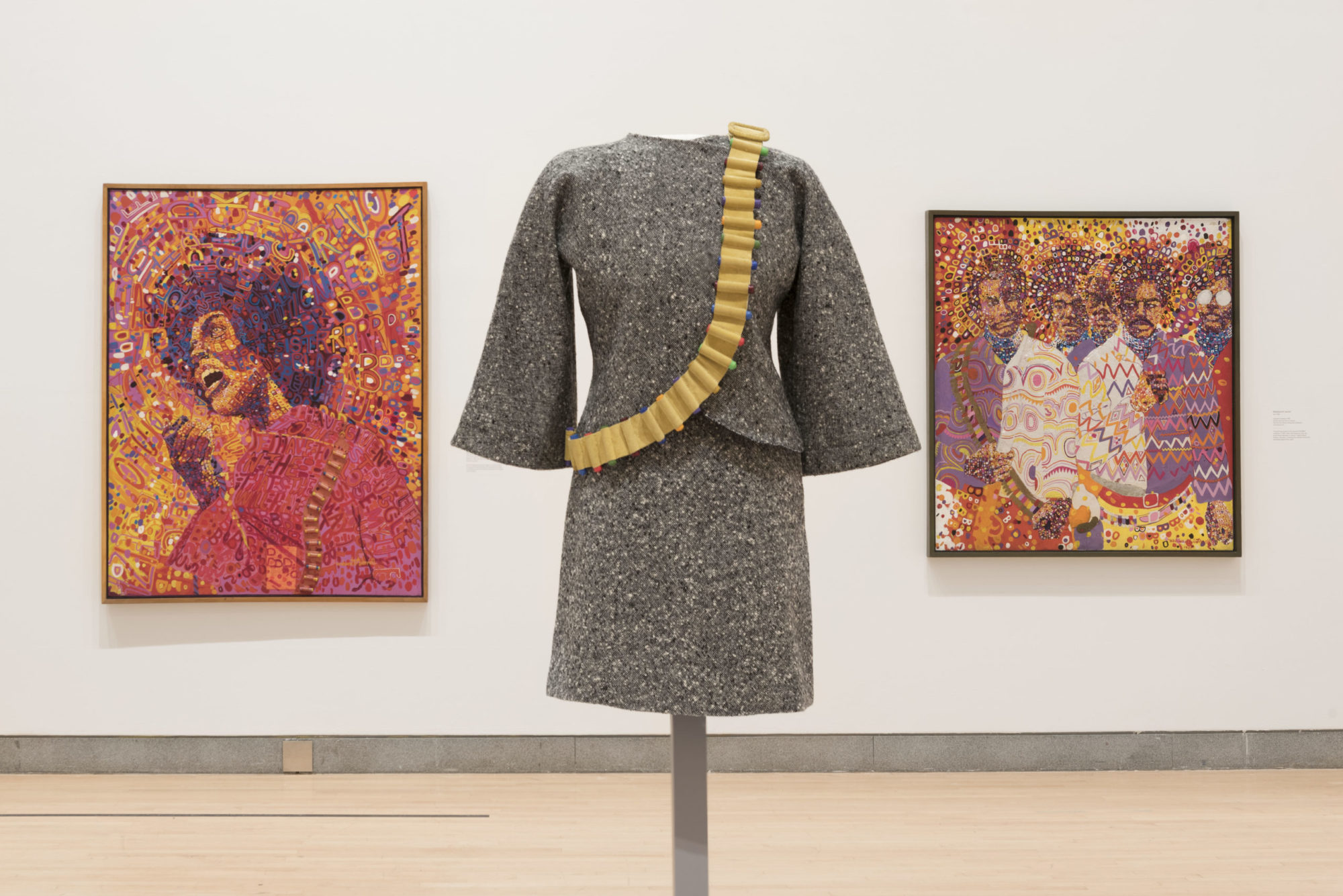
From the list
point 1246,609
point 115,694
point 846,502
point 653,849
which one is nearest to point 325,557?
point 115,694

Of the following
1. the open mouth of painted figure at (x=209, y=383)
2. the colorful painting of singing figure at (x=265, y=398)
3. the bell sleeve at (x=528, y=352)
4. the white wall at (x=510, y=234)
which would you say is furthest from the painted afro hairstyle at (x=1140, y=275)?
the open mouth of painted figure at (x=209, y=383)

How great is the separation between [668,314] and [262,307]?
2285 mm

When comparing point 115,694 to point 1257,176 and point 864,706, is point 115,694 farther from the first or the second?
point 1257,176

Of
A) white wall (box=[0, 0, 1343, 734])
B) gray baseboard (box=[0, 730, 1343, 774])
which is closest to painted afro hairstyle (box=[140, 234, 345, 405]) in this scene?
white wall (box=[0, 0, 1343, 734])

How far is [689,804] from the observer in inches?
66.4

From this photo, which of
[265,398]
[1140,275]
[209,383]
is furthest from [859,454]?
[209,383]

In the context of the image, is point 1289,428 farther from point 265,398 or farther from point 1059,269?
point 265,398

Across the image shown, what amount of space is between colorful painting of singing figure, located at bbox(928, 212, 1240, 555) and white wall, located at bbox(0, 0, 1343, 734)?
0.32 ft

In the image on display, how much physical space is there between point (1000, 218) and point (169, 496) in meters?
2.84

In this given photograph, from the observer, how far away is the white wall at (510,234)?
3537mm

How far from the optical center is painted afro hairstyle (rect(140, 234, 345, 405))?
3.50 metres

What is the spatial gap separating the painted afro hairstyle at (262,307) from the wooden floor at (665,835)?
1293 mm

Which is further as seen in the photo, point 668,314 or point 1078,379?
point 1078,379

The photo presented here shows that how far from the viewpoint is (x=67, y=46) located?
11.7 ft
